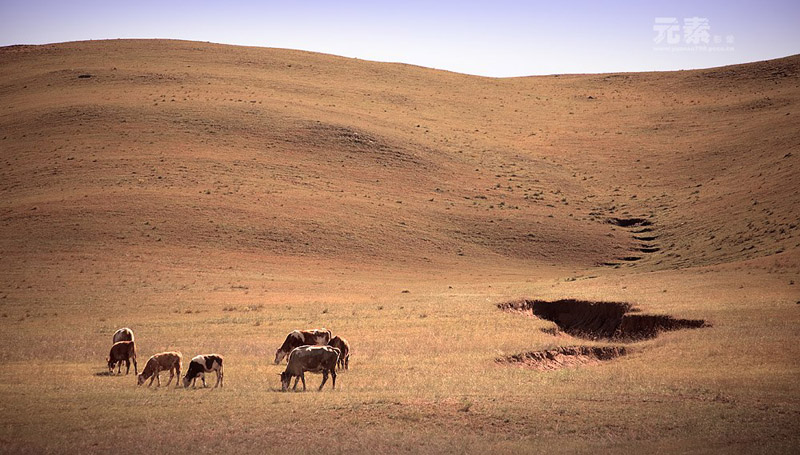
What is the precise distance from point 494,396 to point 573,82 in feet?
365

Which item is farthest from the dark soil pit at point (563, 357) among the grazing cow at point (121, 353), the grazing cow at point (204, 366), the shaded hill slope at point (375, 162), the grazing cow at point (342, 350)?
the shaded hill slope at point (375, 162)

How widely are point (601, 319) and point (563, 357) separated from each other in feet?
31.5

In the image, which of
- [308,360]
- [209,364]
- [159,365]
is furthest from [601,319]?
[159,365]

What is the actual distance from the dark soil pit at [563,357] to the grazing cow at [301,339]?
5630 mm

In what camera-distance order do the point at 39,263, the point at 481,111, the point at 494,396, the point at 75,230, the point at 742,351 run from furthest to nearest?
the point at 481,111, the point at 75,230, the point at 39,263, the point at 742,351, the point at 494,396

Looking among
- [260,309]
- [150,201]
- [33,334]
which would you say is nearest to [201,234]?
[150,201]

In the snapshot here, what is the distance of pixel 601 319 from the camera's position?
112ft

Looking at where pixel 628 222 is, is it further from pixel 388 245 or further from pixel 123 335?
pixel 123 335

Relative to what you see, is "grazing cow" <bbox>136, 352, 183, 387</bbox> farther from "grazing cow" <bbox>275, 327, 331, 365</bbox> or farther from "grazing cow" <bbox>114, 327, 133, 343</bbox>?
"grazing cow" <bbox>114, 327, 133, 343</bbox>

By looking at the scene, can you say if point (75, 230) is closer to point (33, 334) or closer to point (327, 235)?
point (327, 235)

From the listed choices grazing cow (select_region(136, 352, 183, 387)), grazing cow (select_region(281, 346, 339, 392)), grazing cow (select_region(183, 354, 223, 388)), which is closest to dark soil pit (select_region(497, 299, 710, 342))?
grazing cow (select_region(281, 346, 339, 392))

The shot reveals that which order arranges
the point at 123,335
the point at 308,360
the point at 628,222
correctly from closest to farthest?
1. the point at 308,360
2. the point at 123,335
3. the point at 628,222

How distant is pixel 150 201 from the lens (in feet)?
199

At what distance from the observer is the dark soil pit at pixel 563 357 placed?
80.2 ft
